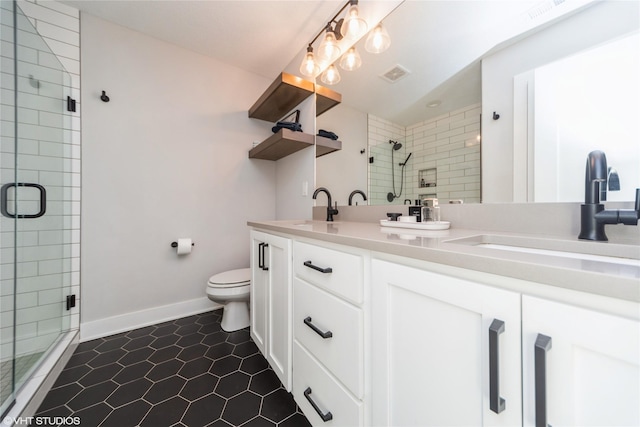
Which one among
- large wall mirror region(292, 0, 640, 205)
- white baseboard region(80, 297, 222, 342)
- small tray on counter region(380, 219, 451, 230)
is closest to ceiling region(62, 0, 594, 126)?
large wall mirror region(292, 0, 640, 205)

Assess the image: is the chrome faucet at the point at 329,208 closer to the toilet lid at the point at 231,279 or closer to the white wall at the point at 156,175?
the toilet lid at the point at 231,279

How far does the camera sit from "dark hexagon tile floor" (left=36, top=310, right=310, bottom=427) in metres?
1.07

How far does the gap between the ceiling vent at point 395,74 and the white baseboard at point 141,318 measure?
2.36 metres

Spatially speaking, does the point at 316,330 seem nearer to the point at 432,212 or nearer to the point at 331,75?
the point at 432,212

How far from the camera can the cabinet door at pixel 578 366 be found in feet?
1.07

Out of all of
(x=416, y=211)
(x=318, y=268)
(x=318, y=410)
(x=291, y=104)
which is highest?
(x=291, y=104)

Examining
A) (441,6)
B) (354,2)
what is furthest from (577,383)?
(354,2)

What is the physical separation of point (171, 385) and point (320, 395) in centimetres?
90

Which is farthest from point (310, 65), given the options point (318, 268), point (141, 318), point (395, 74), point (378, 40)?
point (141, 318)

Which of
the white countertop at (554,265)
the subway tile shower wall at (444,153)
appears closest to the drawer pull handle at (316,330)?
the white countertop at (554,265)

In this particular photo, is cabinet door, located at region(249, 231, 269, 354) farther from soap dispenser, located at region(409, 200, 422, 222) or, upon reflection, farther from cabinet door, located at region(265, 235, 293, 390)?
soap dispenser, located at region(409, 200, 422, 222)

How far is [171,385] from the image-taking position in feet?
4.15

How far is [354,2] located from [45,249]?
103 inches

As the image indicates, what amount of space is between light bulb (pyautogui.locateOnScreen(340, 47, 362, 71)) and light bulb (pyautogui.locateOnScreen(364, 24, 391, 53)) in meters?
0.13
